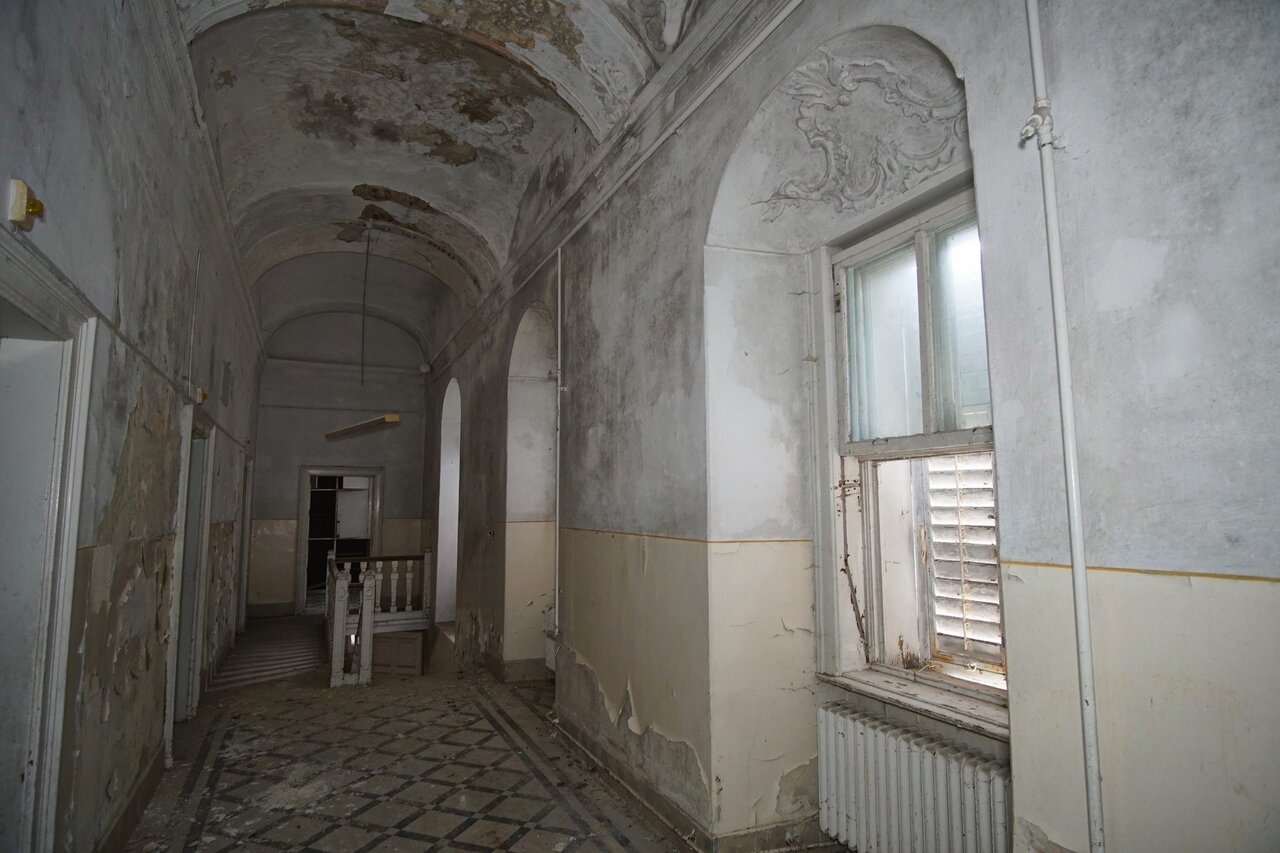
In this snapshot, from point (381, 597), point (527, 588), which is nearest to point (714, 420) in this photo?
point (527, 588)

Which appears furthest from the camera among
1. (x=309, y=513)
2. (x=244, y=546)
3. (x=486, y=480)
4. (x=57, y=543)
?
(x=309, y=513)

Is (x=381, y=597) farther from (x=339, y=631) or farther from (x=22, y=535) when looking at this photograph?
(x=22, y=535)

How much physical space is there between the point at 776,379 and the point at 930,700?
1702 mm

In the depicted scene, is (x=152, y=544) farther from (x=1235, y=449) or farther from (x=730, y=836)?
(x=1235, y=449)

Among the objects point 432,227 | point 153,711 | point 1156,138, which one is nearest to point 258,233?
point 432,227

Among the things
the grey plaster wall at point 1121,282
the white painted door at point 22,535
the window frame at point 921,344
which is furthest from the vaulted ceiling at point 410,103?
the white painted door at point 22,535

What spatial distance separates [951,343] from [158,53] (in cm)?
410

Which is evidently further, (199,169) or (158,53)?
(199,169)

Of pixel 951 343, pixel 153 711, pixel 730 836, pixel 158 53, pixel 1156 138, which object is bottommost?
pixel 730 836

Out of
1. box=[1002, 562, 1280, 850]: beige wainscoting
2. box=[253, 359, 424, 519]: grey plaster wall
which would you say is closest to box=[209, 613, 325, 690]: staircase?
box=[253, 359, 424, 519]: grey plaster wall

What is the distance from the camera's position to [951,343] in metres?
3.25

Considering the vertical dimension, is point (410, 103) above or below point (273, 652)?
above

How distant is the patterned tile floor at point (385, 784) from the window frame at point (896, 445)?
5.34 feet

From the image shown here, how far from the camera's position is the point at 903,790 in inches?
119
